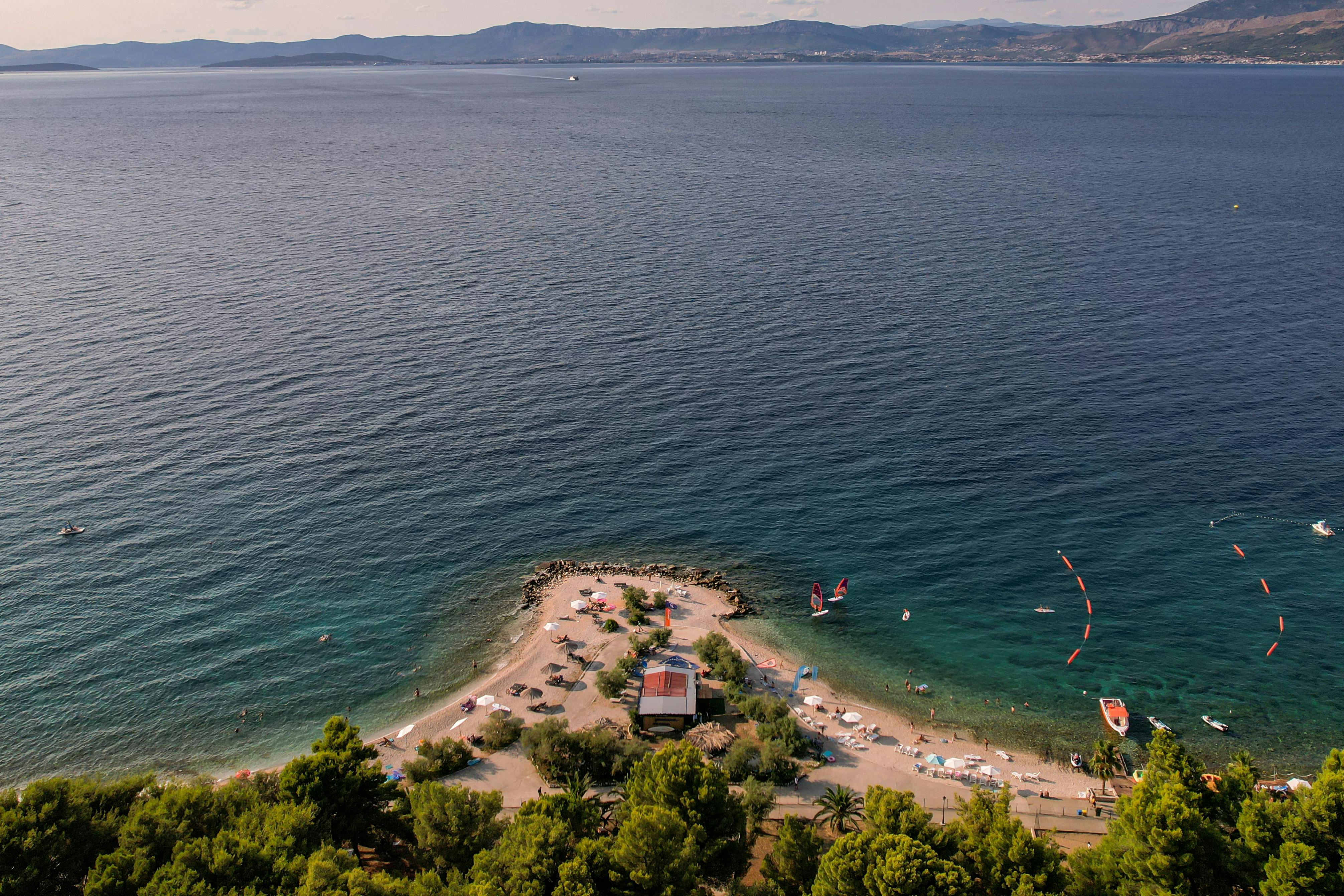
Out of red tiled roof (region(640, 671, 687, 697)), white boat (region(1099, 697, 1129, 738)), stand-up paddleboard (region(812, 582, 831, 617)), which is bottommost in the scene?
white boat (region(1099, 697, 1129, 738))

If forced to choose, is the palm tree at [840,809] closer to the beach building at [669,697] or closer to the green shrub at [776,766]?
the green shrub at [776,766]

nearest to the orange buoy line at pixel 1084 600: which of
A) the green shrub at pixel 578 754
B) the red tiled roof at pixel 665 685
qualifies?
the red tiled roof at pixel 665 685

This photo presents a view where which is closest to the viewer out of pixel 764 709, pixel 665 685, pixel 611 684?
pixel 764 709

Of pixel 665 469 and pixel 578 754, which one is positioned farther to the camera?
pixel 665 469

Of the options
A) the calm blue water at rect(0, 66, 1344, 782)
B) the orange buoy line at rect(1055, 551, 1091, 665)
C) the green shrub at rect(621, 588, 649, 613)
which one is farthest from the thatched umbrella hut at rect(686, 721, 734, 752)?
the orange buoy line at rect(1055, 551, 1091, 665)

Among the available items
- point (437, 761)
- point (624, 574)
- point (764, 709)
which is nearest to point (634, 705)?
point (764, 709)

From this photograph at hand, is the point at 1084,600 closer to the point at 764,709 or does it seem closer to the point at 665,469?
the point at 764,709

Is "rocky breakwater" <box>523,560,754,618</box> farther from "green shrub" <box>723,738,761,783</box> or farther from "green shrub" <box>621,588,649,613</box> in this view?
"green shrub" <box>723,738,761,783</box>

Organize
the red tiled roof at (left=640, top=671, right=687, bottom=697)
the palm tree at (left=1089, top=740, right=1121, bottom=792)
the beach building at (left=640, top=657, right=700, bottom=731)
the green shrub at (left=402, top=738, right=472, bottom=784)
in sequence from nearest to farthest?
the green shrub at (left=402, top=738, right=472, bottom=784), the palm tree at (left=1089, top=740, right=1121, bottom=792), the beach building at (left=640, top=657, right=700, bottom=731), the red tiled roof at (left=640, top=671, right=687, bottom=697)
